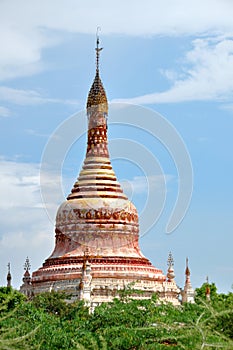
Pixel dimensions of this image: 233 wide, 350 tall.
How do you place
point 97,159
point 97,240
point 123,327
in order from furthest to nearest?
point 97,159 < point 97,240 < point 123,327

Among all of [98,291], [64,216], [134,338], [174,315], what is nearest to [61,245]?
[64,216]

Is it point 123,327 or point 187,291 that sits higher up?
point 187,291

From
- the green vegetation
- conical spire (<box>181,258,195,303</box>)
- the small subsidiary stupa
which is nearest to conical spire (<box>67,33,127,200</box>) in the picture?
the small subsidiary stupa

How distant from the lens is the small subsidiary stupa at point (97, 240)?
183ft

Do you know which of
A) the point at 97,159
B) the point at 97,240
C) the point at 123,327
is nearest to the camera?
the point at 123,327

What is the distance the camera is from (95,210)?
5981 cm

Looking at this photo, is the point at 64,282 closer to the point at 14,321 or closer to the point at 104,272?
the point at 104,272

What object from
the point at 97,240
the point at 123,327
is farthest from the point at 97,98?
the point at 123,327

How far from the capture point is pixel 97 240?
59281 millimetres

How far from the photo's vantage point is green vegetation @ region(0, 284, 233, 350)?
29.3 m

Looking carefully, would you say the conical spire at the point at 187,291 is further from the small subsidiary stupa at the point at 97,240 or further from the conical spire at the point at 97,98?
the conical spire at the point at 97,98

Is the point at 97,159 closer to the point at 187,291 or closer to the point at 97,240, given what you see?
the point at 97,240

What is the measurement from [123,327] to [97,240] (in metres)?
24.6

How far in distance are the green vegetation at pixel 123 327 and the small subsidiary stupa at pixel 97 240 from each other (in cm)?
1042
